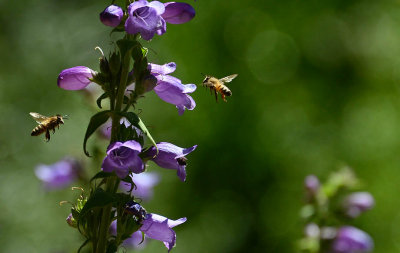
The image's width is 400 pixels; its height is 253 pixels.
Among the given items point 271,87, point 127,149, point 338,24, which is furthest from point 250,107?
point 127,149

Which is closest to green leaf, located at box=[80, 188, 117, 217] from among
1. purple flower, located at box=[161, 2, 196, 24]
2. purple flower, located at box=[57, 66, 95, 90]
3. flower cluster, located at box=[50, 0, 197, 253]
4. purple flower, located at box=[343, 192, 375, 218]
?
flower cluster, located at box=[50, 0, 197, 253]

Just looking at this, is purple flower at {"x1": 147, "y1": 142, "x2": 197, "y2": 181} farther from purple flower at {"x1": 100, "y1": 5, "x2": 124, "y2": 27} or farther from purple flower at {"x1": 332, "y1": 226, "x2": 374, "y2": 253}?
purple flower at {"x1": 332, "y1": 226, "x2": 374, "y2": 253}

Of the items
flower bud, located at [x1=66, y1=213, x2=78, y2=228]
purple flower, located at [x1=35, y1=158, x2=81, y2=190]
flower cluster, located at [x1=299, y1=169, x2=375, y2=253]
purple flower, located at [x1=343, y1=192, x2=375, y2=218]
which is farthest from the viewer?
purple flower, located at [x1=343, y1=192, x2=375, y2=218]

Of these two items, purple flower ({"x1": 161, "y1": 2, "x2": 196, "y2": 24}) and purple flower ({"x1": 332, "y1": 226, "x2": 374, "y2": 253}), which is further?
purple flower ({"x1": 332, "y1": 226, "x2": 374, "y2": 253})

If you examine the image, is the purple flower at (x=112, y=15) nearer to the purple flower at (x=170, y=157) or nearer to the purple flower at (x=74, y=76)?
the purple flower at (x=74, y=76)

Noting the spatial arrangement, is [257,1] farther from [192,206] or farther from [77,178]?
[77,178]

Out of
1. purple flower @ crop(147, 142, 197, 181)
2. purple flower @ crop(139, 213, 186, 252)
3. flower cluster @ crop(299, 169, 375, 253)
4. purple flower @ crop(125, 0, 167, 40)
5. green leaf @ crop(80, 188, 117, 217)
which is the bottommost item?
flower cluster @ crop(299, 169, 375, 253)

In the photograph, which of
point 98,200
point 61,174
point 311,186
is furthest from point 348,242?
point 98,200

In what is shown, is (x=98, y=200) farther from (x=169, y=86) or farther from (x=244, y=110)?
(x=244, y=110)
